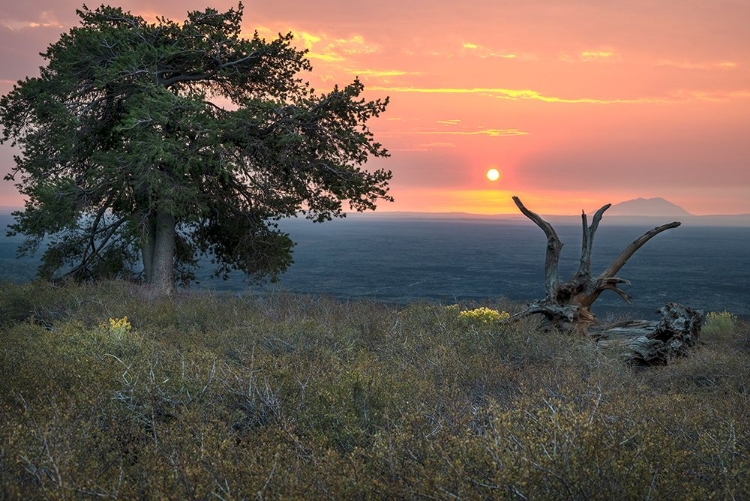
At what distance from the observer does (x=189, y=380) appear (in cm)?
618

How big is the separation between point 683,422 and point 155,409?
4555 mm

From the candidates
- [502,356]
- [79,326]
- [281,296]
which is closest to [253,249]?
[281,296]

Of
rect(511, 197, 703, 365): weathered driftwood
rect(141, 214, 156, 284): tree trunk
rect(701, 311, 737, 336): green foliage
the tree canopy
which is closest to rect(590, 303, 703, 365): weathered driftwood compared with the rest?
rect(511, 197, 703, 365): weathered driftwood

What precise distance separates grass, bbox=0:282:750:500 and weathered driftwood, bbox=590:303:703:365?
789 mm

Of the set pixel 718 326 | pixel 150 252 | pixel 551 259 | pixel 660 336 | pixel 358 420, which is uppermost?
pixel 551 259

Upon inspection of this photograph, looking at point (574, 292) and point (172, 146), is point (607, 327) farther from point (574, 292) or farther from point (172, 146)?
point (172, 146)

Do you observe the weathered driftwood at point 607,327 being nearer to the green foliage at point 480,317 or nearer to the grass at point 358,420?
the green foliage at point 480,317

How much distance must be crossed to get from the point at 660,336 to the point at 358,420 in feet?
27.7

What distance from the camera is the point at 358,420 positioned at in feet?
18.6

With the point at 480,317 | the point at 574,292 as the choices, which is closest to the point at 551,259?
the point at 574,292

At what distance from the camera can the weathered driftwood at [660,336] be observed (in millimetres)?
11469

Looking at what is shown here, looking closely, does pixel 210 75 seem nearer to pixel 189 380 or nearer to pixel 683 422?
pixel 189 380

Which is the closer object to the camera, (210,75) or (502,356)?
(502,356)

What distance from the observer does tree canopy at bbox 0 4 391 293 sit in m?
17.4
